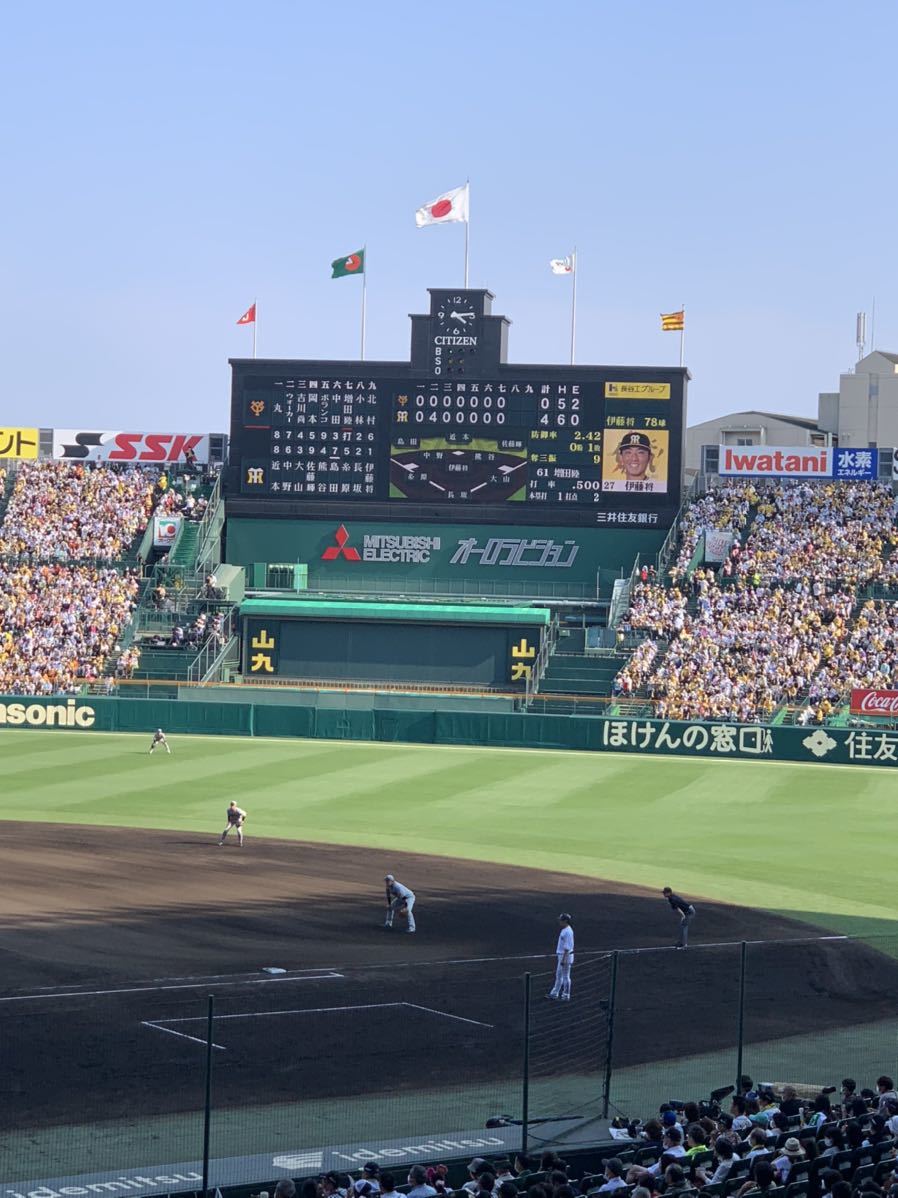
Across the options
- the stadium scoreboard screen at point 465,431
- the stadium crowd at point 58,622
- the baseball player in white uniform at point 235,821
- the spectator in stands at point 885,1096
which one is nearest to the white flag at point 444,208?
the stadium scoreboard screen at point 465,431

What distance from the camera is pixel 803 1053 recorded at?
73.8ft

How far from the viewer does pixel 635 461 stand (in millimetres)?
70875

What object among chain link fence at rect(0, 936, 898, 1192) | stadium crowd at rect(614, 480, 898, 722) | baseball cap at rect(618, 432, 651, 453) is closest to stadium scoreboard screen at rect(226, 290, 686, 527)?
baseball cap at rect(618, 432, 651, 453)

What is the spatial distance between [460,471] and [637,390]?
28.0 ft

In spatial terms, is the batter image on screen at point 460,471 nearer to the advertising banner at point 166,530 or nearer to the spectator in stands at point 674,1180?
the advertising banner at point 166,530

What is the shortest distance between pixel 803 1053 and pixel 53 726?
47.6 m

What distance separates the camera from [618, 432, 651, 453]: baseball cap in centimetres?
7031

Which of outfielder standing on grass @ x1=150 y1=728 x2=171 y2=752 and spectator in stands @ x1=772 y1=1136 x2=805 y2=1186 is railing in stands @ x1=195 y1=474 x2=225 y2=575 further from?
spectator in stands @ x1=772 y1=1136 x2=805 y2=1186

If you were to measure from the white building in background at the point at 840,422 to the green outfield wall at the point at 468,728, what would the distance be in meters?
44.0

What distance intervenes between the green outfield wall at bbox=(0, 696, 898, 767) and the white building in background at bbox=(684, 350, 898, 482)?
44.0 m

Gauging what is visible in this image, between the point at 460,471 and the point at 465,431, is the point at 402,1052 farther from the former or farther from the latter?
the point at 460,471

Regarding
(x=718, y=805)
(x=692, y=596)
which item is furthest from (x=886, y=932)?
(x=692, y=596)

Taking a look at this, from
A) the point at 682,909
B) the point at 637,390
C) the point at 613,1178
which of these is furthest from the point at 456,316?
the point at 613,1178

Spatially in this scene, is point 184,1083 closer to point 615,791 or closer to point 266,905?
point 266,905
